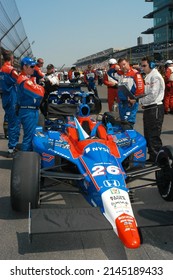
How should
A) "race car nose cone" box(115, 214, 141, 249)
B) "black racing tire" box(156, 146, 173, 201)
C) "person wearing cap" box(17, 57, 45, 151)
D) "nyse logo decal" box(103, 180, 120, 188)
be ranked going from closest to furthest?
"race car nose cone" box(115, 214, 141, 249)
"nyse logo decal" box(103, 180, 120, 188)
"black racing tire" box(156, 146, 173, 201)
"person wearing cap" box(17, 57, 45, 151)

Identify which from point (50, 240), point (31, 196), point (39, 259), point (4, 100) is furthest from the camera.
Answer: point (4, 100)

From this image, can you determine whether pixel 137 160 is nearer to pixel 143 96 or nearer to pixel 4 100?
pixel 143 96

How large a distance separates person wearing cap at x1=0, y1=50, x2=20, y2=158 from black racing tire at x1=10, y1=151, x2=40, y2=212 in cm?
314

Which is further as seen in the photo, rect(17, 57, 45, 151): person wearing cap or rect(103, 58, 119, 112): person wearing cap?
rect(103, 58, 119, 112): person wearing cap

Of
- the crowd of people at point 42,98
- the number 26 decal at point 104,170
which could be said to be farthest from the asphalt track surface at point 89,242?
the crowd of people at point 42,98

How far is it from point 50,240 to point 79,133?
171 centimetres

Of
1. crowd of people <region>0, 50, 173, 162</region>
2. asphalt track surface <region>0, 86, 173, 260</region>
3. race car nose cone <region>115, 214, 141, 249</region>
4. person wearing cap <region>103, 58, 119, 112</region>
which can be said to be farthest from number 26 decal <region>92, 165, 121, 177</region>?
person wearing cap <region>103, 58, 119, 112</region>

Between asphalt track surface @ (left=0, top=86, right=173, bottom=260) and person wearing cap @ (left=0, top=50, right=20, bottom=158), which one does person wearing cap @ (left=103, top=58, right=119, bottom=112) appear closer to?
person wearing cap @ (left=0, top=50, right=20, bottom=158)

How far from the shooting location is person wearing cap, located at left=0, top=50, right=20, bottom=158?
23.6 feet

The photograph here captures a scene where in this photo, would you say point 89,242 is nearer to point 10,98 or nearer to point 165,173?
point 165,173

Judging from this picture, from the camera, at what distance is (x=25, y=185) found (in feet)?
12.9

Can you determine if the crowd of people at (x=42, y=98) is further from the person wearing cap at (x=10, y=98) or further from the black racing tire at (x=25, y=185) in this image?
the black racing tire at (x=25, y=185)
